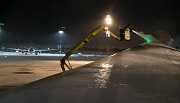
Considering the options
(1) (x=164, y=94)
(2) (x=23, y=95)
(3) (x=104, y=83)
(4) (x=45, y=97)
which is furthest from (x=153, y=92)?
(2) (x=23, y=95)

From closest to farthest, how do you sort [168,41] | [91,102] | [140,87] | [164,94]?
[91,102], [164,94], [140,87], [168,41]

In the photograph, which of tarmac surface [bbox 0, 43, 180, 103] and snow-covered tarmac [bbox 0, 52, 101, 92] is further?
snow-covered tarmac [bbox 0, 52, 101, 92]

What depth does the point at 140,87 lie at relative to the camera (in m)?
4.32

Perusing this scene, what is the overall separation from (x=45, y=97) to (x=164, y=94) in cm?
150

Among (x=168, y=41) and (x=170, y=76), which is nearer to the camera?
(x=170, y=76)

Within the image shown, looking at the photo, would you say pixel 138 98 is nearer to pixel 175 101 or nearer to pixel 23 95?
pixel 175 101

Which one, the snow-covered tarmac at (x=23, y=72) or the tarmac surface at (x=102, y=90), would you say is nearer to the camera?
the tarmac surface at (x=102, y=90)

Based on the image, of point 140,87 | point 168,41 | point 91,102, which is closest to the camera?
point 91,102

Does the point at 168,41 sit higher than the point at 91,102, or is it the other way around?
the point at 168,41

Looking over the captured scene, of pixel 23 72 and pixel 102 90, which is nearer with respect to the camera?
pixel 102 90

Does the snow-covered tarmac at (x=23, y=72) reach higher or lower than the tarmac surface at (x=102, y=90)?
lower

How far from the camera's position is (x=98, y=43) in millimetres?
196875

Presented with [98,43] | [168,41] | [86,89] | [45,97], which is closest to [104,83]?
[86,89]

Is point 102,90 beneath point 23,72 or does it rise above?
above
